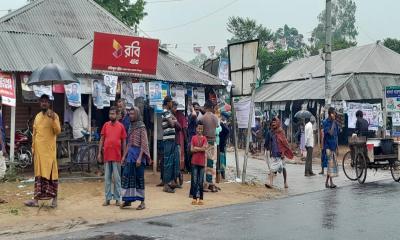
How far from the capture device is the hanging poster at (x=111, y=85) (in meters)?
13.4

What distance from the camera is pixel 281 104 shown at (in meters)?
29.3

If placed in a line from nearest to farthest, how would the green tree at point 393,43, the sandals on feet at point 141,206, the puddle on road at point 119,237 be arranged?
1. the puddle on road at point 119,237
2. the sandals on feet at point 141,206
3. the green tree at point 393,43

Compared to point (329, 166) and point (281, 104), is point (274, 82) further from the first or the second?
point (329, 166)

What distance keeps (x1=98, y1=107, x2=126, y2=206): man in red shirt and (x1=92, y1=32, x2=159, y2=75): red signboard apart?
3.37 m

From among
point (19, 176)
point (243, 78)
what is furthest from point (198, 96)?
point (19, 176)

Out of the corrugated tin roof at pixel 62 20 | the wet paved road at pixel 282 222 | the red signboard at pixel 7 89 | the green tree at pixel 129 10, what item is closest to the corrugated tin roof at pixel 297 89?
the green tree at pixel 129 10

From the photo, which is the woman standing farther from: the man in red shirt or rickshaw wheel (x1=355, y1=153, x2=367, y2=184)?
rickshaw wheel (x1=355, y1=153, x2=367, y2=184)

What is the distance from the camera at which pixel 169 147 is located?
38.1 feet

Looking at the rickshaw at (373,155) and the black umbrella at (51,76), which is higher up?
the black umbrella at (51,76)

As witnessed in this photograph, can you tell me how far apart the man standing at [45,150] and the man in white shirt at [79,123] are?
4.41 m

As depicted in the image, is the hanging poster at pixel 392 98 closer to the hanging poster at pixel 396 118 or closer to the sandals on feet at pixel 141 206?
the hanging poster at pixel 396 118

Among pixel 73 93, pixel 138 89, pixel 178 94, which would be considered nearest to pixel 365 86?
pixel 178 94

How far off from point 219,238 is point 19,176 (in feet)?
24.6

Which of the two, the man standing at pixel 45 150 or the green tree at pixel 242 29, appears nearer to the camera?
the man standing at pixel 45 150
